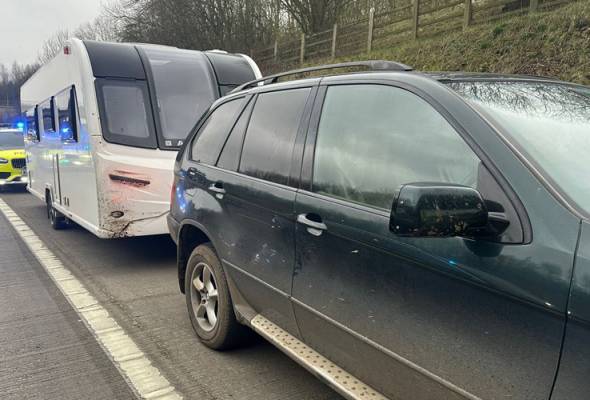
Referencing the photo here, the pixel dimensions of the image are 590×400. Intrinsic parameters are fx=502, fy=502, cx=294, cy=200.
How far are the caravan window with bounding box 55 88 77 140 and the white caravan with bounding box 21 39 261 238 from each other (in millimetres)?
13

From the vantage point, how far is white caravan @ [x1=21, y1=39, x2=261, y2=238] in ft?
19.3

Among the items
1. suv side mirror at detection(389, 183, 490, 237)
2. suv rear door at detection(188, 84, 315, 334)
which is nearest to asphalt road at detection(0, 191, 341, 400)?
suv rear door at detection(188, 84, 315, 334)

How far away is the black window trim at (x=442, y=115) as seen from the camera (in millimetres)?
1700

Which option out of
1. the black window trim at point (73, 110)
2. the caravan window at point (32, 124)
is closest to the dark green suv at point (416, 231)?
the black window trim at point (73, 110)

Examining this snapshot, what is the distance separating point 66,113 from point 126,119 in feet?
4.32

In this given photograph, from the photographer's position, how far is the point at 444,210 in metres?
1.70

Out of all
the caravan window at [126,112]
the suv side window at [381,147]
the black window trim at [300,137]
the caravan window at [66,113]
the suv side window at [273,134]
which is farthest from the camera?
the caravan window at [66,113]

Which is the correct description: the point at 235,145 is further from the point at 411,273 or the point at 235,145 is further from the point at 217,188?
the point at 411,273

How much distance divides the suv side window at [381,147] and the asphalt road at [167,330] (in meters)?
1.45

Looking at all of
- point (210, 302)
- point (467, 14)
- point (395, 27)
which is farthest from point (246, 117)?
point (395, 27)

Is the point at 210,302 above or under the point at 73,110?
under

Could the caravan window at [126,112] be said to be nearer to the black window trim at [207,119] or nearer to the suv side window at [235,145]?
the black window trim at [207,119]

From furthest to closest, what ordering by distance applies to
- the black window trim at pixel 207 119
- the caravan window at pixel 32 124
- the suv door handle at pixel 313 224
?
the caravan window at pixel 32 124 → the black window trim at pixel 207 119 → the suv door handle at pixel 313 224

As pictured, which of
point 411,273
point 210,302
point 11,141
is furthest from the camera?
point 11,141
